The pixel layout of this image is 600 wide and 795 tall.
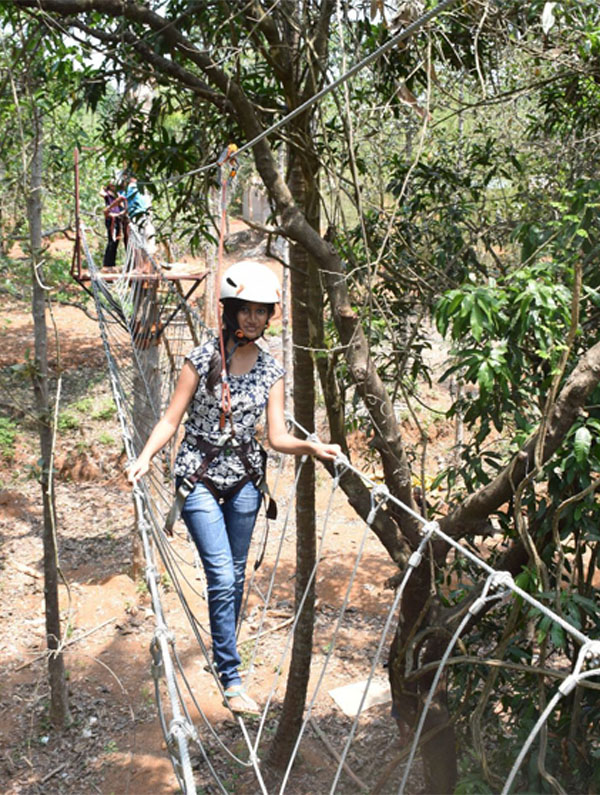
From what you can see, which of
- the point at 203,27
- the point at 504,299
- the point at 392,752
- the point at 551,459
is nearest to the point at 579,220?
the point at 504,299

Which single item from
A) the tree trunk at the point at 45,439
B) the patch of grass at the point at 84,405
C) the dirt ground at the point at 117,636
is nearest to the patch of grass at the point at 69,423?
the dirt ground at the point at 117,636

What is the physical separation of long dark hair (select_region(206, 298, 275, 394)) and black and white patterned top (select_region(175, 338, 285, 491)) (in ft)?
0.03

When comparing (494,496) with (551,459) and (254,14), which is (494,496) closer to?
(551,459)

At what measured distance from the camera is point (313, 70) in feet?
7.07

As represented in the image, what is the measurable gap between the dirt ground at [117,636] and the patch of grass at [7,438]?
0.06 m

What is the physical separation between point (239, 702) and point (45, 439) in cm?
173

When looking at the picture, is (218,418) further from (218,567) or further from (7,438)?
(7,438)

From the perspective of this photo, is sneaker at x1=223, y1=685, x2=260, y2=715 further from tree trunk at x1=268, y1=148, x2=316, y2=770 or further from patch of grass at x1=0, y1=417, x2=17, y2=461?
patch of grass at x1=0, y1=417, x2=17, y2=461

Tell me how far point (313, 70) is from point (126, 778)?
9.07 feet

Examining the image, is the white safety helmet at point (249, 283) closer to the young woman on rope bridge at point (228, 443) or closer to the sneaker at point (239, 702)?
the young woman on rope bridge at point (228, 443)

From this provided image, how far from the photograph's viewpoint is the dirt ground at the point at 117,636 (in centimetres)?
339

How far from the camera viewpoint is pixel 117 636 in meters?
4.37

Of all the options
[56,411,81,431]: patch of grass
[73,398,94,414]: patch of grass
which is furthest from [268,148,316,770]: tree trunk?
[73,398,94,414]: patch of grass

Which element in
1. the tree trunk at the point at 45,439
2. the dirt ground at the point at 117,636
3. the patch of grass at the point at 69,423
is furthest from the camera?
the patch of grass at the point at 69,423
